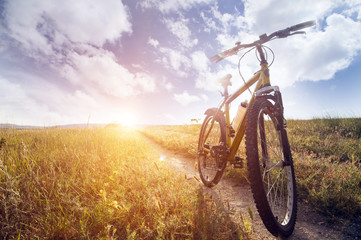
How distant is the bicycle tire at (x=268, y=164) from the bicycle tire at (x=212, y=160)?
88cm

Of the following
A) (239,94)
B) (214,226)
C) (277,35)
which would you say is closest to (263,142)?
(239,94)

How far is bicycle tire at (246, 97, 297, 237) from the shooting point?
1.70 metres

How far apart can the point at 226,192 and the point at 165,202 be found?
5.03ft

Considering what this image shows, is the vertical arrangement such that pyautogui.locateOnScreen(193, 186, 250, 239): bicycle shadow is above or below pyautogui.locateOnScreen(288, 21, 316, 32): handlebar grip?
below

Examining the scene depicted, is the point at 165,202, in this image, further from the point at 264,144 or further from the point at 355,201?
the point at 355,201

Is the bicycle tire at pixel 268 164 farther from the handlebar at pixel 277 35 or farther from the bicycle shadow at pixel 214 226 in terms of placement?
the handlebar at pixel 277 35

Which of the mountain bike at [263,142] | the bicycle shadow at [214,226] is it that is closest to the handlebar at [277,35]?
the mountain bike at [263,142]

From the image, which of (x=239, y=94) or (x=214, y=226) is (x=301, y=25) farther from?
(x=214, y=226)

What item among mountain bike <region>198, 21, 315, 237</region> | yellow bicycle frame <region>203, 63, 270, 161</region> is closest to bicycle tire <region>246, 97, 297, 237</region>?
mountain bike <region>198, 21, 315, 237</region>

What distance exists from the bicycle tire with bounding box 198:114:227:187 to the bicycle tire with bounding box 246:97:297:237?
885 millimetres

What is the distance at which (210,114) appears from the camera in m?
3.91

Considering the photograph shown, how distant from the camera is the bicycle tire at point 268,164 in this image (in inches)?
67.0

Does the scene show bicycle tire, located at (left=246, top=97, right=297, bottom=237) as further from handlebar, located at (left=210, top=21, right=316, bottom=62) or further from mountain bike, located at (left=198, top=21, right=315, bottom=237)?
handlebar, located at (left=210, top=21, right=316, bottom=62)

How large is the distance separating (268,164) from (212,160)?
1.90 metres
